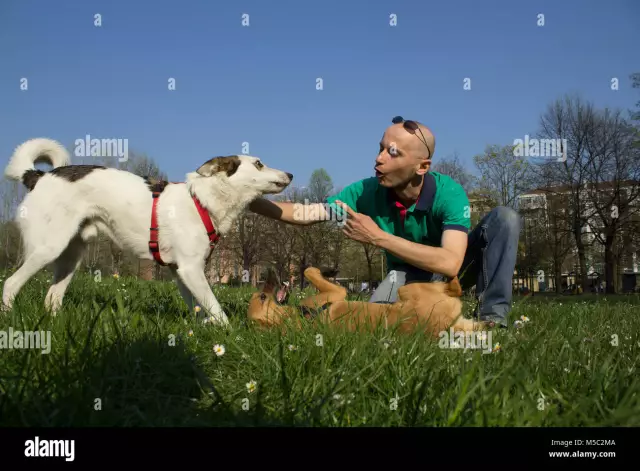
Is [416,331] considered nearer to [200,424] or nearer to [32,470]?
[200,424]

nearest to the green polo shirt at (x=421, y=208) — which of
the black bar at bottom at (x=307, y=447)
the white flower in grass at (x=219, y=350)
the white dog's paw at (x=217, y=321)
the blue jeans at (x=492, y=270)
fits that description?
the blue jeans at (x=492, y=270)

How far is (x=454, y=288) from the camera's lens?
3.52 m

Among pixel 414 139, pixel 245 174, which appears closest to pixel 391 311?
pixel 414 139

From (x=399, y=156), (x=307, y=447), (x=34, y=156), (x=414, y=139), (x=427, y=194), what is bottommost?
(x=307, y=447)

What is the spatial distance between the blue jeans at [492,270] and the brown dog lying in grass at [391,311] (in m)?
0.90

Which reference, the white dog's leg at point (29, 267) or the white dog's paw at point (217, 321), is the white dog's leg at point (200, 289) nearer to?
the white dog's paw at point (217, 321)

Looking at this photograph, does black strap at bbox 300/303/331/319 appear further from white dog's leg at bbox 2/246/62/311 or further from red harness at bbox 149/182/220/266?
white dog's leg at bbox 2/246/62/311

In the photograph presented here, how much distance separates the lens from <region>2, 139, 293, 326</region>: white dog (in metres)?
4.95

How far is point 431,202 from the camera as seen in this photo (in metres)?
4.26

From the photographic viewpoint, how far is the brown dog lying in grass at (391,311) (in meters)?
3.38

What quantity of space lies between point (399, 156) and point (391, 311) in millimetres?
1237

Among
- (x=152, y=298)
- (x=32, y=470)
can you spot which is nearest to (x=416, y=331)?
(x=32, y=470)

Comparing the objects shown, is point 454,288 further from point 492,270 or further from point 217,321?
point 217,321

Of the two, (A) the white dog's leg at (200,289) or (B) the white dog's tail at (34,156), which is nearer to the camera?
(A) the white dog's leg at (200,289)
